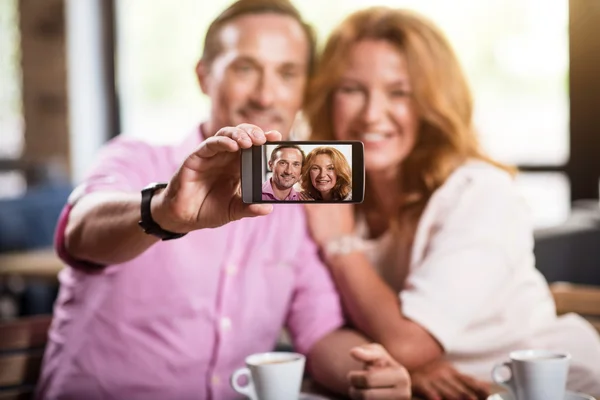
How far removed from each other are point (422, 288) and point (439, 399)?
0.13m

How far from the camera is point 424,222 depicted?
1.02 metres

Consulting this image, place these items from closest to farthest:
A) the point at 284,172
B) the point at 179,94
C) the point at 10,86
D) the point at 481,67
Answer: the point at 284,172 → the point at 179,94 → the point at 481,67 → the point at 10,86

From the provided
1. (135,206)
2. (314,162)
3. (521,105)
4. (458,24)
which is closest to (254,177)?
(314,162)

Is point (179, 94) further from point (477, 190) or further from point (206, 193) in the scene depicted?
point (206, 193)

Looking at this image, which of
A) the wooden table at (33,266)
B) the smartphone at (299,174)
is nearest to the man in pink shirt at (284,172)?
the smartphone at (299,174)

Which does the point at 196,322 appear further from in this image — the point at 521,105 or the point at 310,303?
the point at 521,105

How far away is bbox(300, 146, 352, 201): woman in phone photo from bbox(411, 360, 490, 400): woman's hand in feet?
1.13

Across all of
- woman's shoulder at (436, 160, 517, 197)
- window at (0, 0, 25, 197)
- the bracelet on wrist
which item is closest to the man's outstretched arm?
the bracelet on wrist

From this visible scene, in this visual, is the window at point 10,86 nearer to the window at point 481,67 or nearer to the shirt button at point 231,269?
the window at point 481,67

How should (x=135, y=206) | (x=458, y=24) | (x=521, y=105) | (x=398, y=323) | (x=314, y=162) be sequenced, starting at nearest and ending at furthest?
(x=314, y=162)
(x=135, y=206)
(x=398, y=323)
(x=458, y=24)
(x=521, y=105)

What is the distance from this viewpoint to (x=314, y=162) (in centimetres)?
70

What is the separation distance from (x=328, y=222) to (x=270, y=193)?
350 millimetres

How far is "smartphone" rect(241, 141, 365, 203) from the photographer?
2.31ft

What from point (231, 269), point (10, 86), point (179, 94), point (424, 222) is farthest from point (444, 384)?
point (10, 86)
